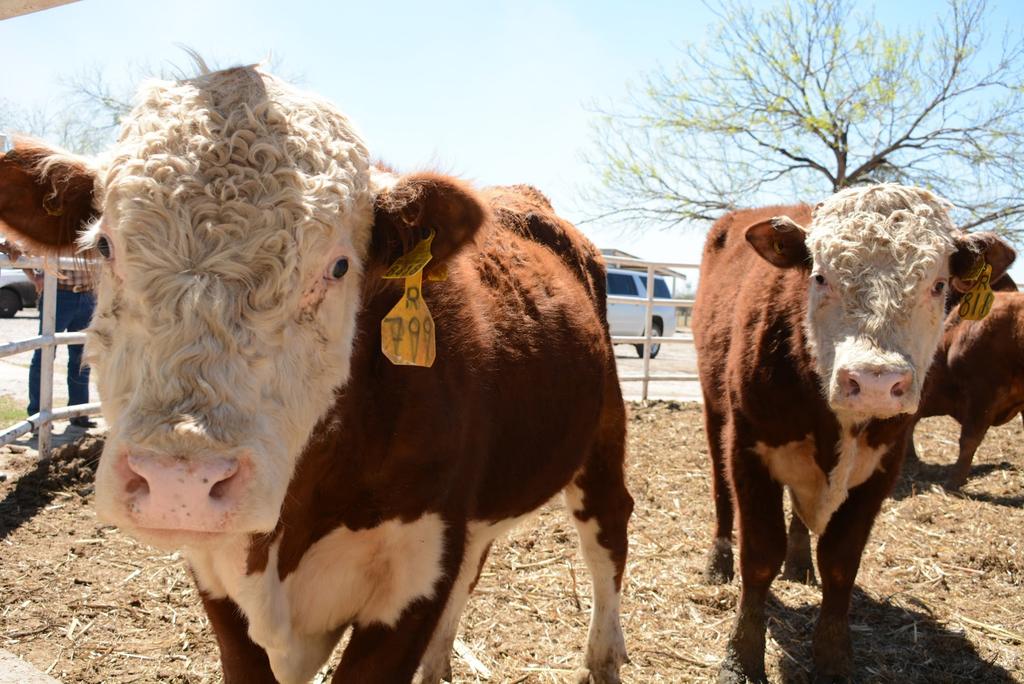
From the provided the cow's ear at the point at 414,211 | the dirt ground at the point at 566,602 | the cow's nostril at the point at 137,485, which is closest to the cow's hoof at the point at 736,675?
the dirt ground at the point at 566,602

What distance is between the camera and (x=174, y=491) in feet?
5.49

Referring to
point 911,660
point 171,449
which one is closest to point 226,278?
point 171,449

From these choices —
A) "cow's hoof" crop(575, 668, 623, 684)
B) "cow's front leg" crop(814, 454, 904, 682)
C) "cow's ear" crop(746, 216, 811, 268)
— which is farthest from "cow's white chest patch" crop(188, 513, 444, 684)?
"cow's ear" crop(746, 216, 811, 268)

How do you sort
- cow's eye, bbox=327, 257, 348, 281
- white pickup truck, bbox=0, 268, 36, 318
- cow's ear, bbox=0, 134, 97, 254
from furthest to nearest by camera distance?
white pickup truck, bbox=0, 268, 36, 318
cow's ear, bbox=0, 134, 97, 254
cow's eye, bbox=327, 257, 348, 281

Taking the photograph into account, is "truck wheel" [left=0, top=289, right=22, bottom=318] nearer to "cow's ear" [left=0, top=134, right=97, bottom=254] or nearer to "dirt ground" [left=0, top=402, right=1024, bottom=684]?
"dirt ground" [left=0, top=402, right=1024, bottom=684]

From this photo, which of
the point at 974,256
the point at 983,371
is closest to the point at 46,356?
the point at 974,256

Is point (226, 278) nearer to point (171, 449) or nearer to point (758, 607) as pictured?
point (171, 449)

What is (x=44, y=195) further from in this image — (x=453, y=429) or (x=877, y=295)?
(x=877, y=295)

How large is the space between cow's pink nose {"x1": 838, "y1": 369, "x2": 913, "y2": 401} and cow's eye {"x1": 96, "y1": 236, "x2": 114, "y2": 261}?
2.80 metres

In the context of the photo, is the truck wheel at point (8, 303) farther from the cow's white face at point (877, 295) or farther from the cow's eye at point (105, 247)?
the cow's eye at point (105, 247)

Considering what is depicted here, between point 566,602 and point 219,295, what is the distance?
346 centimetres

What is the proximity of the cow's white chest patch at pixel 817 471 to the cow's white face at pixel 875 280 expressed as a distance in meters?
0.18

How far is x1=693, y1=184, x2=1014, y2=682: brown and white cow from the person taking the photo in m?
3.96

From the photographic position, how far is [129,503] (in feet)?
5.58
